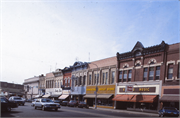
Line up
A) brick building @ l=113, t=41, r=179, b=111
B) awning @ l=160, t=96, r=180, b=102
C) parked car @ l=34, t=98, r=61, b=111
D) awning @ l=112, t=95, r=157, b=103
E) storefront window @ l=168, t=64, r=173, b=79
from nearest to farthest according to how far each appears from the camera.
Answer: parked car @ l=34, t=98, r=61, b=111 → awning @ l=160, t=96, r=180, b=102 → storefront window @ l=168, t=64, r=173, b=79 → brick building @ l=113, t=41, r=179, b=111 → awning @ l=112, t=95, r=157, b=103

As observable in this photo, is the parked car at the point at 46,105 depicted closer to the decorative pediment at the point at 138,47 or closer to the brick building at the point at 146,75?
the brick building at the point at 146,75

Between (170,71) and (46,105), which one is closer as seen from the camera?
(46,105)

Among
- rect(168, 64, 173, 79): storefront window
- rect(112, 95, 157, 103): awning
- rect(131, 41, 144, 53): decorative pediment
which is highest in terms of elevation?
rect(131, 41, 144, 53): decorative pediment

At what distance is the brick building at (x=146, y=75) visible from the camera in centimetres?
2975

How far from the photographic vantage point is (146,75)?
3359 centimetres

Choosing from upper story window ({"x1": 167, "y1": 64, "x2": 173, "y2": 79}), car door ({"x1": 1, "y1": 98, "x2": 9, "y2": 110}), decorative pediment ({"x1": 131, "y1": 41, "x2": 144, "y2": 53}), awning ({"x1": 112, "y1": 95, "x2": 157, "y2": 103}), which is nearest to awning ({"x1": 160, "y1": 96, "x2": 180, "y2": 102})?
awning ({"x1": 112, "y1": 95, "x2": 157, "y2": 103})

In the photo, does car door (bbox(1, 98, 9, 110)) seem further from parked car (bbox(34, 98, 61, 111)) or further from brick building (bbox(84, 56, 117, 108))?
brick building (bbox(84, 56, 117, 108))

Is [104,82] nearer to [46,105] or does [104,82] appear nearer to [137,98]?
[137,98]

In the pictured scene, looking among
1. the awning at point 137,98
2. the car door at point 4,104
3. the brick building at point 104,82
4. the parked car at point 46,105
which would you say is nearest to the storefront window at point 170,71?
the awning at point 137,98

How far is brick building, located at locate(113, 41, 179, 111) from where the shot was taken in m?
29.8

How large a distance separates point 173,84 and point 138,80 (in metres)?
6.99

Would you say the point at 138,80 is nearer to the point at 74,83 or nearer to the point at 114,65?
the point at 114,65

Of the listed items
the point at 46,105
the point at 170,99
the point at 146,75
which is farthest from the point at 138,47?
the point at 46,105

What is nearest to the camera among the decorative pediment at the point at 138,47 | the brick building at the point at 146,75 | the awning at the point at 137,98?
the brick building at the point at 146,75
